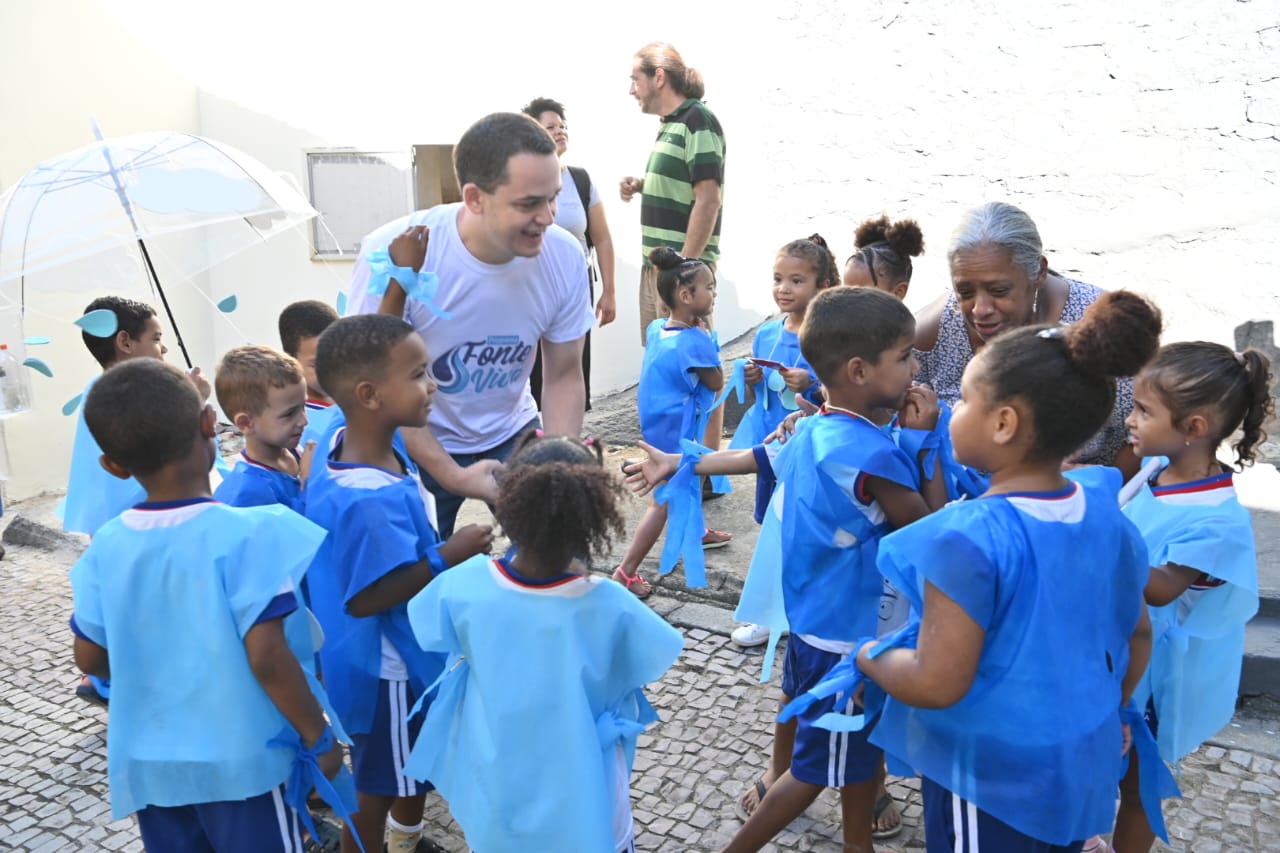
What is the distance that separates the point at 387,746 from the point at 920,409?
1689mm

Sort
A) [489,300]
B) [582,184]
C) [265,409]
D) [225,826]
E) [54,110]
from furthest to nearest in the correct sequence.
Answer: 1. [54,110]
2. [582,184]
3. [489,300]
4. [265,409]
5. [225,826]

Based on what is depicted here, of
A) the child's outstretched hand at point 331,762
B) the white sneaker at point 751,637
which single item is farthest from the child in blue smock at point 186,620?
the white sneaker at point 751,637


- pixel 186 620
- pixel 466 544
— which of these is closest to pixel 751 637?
pixel 466 544

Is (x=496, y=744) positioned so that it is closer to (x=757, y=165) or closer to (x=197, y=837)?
(x=197, y=837)

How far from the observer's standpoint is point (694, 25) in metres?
7.76

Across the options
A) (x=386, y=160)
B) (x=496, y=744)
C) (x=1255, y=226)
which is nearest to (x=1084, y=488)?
(x=496, y=744)

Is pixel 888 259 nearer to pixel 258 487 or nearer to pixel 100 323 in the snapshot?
pixel 258 487

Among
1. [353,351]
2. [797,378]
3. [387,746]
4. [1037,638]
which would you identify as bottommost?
[387,746]

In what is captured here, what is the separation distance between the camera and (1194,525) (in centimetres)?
259

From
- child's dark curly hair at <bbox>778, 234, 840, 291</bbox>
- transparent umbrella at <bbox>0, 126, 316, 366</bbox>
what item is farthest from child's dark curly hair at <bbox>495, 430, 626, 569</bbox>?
child's dark curly hair at <bbox>778, 234, 840, 291</bbox>

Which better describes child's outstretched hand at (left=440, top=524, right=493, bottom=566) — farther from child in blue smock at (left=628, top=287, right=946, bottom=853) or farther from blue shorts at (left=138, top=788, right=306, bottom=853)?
child in blue smock at (left=628, top=287, right=946, bottom=853)

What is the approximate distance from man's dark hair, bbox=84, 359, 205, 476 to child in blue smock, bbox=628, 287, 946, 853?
59.8 inches

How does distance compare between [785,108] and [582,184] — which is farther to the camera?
[785,108]

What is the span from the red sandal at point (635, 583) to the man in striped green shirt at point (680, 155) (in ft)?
5.14
